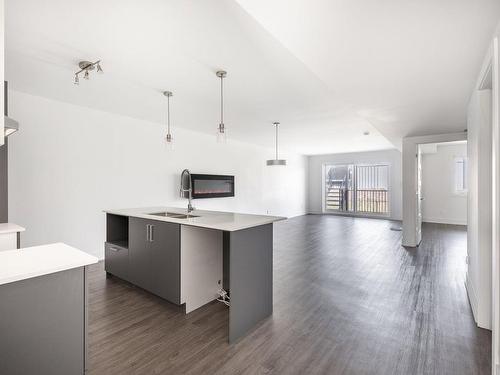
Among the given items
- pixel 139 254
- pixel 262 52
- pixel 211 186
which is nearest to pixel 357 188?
pixel 211 186

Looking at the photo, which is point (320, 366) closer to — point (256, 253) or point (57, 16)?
point (256, 253)

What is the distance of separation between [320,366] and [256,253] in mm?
940

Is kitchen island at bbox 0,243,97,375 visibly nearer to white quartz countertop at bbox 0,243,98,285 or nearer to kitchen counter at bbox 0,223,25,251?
white quartz countertop at bbox 0,243,98,285

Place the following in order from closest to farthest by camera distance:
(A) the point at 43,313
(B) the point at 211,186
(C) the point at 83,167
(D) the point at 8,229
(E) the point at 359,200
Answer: (A) the point at 43,313 → (D) the point at 8,229 → (C) the point at 83,167 → (B) the point at 211,186 → (E) the point at 359,200

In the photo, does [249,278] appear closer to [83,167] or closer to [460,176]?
[83,167]

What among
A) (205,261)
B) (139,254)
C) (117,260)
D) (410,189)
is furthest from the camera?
(410,189)

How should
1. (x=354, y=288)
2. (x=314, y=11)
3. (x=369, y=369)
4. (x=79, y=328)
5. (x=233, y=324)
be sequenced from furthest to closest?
(x=354, y=288) → (x=233, y=324) → (x=369, y=369) → (x=314, y=11) → (x=79, y=328)

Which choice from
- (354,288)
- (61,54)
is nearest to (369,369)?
(354,288)

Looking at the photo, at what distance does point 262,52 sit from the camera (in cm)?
237

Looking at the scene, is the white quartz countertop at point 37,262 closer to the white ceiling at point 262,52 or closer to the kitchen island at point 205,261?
the kitchen island at point 205,261

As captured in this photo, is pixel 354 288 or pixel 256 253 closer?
pixel 256 253

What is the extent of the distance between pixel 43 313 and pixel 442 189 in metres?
9.85

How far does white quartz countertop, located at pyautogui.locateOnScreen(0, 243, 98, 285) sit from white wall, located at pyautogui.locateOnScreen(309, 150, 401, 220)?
9698mm

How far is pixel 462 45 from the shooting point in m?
→ 1.89
